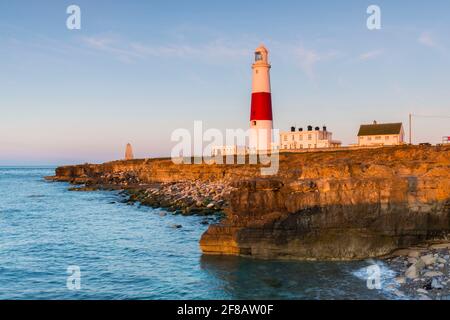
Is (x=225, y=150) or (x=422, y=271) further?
(x=225, y=150)

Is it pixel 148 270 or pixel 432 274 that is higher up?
pixel 432 274

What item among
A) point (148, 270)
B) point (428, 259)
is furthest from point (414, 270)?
point (148, 270)

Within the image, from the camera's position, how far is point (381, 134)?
5362cm

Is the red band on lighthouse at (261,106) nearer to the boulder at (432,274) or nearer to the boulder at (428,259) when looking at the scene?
the boulder at (428,259)

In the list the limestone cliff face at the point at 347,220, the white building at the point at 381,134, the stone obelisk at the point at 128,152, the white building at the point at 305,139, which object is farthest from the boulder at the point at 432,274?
the stone obelisk at the point at 128,152

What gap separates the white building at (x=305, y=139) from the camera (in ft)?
192

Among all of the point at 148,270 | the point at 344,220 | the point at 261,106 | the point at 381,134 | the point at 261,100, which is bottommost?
the point at 148,270

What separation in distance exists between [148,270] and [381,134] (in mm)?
45637

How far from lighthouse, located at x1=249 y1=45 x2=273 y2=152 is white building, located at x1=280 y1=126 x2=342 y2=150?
1409 cm

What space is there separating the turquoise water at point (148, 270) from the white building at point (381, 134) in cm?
3635

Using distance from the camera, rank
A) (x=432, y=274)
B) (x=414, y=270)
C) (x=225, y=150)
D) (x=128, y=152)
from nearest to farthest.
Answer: (x=432, y=274) → (x=414, y=270) → (x=225, y=150) → (x=128, y=152)

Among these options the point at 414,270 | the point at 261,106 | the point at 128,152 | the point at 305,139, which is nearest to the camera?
the point at 414,270

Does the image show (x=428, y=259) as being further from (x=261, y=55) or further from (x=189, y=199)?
(x=261, y=55)
